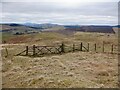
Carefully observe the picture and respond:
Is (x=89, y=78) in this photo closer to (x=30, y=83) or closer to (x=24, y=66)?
(x=30, y=83)

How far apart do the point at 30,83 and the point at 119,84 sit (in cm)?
695

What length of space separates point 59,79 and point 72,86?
217 cm

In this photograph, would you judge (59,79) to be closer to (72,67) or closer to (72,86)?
(72,86)

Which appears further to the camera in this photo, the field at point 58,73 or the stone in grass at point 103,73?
the stone in grass at point 103,73

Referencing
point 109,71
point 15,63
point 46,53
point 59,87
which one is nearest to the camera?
point 59,87

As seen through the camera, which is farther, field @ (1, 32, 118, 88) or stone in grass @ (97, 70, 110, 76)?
stone in grass @ (97, 70, 110, 76)

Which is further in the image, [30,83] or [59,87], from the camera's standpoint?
[30,83]

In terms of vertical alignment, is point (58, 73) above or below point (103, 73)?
above

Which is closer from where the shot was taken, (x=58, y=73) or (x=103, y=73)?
(x=58, y=73)

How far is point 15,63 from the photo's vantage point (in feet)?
91.8

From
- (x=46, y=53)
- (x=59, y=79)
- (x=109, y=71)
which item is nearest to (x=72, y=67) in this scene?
(x=109, y=71)

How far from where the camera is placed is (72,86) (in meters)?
17.6

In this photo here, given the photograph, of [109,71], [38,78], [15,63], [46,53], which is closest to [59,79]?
[38,78]

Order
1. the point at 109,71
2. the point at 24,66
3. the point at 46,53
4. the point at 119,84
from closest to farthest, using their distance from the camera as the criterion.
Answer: the point at 119,84, the point at 109,71, the point at 24,66, the point at 46,53
